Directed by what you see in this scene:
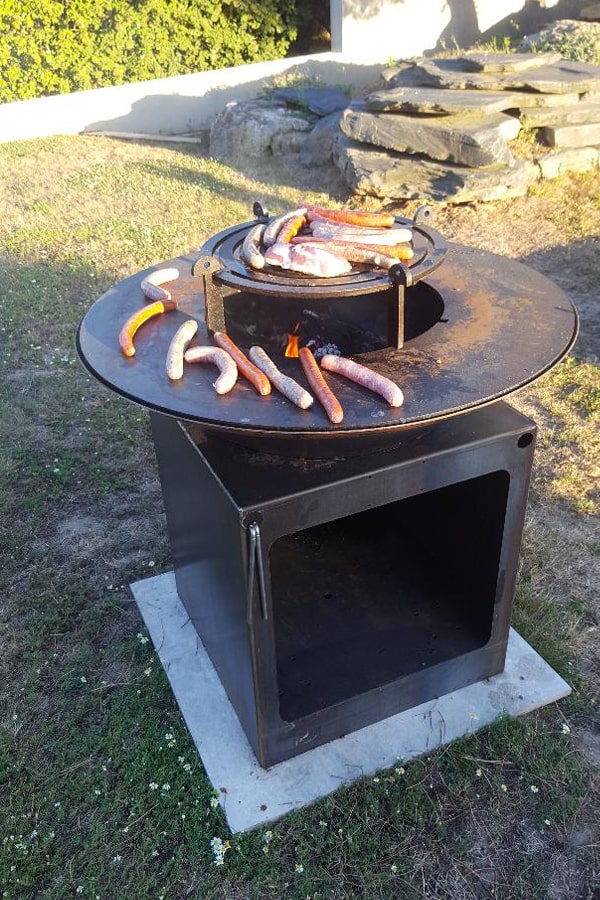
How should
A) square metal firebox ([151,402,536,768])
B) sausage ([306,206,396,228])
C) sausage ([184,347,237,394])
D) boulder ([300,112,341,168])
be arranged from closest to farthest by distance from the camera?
sausage ([184,347,237,394]) < square metal firebox ([151,402,536,768]) < sausage ([306,206,396,228]) < boulder ([300,112,341,168])

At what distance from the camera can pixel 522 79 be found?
7.34 meters

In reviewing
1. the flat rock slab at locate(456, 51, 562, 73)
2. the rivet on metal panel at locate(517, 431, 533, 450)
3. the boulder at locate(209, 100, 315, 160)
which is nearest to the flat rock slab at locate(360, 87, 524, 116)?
the flat rock slab at locate(456, 51, 562, 73)

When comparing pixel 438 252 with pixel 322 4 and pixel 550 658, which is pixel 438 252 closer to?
pixel 550 658

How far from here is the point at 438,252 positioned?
89.5 inches

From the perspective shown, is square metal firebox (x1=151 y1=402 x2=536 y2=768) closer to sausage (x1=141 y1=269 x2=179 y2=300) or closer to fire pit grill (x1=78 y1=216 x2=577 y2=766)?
fire pit grill (x1=78 y1=216 x2=577 y2=766)

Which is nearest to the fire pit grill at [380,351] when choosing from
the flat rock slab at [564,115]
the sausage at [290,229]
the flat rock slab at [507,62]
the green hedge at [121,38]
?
the sausage at [290,229]

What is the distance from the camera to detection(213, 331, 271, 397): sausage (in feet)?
6.27

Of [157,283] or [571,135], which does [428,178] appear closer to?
[571,135]

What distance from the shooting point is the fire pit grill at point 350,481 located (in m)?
1.96

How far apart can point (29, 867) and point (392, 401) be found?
1.90 m

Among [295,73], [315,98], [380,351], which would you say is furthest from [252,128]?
[380,351]

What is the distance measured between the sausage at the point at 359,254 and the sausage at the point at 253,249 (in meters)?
0.15

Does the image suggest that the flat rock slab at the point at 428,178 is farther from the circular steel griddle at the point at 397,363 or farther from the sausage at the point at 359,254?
the sausage at the point at 359,254

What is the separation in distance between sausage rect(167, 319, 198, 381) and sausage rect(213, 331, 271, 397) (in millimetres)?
80
